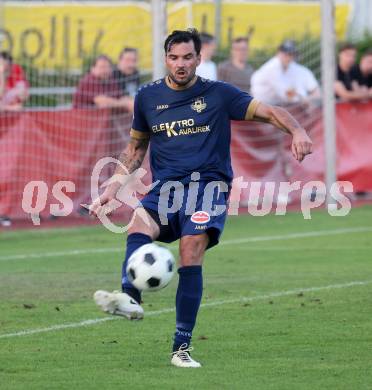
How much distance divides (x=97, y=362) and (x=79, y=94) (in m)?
10.5

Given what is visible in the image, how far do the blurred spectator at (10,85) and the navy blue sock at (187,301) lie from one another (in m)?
9.83

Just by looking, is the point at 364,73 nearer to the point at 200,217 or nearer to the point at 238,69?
the point at 238,69

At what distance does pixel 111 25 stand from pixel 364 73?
22.2 feet

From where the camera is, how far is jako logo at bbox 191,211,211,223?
25.7 feet

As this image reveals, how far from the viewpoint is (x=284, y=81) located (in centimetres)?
1977

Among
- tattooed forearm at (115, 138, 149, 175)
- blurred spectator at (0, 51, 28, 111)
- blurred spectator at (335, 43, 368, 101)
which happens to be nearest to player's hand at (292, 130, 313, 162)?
tattooed forearm at (115, 138, 149, 175)

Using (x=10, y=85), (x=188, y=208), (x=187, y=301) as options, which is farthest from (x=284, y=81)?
(x=187, y=301)

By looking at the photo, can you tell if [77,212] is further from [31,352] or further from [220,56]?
[31,352]

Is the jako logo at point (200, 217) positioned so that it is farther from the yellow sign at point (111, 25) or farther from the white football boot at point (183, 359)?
the yellow sign at point (111, 25)

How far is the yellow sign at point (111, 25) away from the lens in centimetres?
2438

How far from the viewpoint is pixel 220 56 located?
2266 cm

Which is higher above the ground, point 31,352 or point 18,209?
point 31,352

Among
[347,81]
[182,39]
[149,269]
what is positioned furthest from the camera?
[347,81]

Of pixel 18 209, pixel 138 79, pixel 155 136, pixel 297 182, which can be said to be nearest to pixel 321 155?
pixel 297 182
